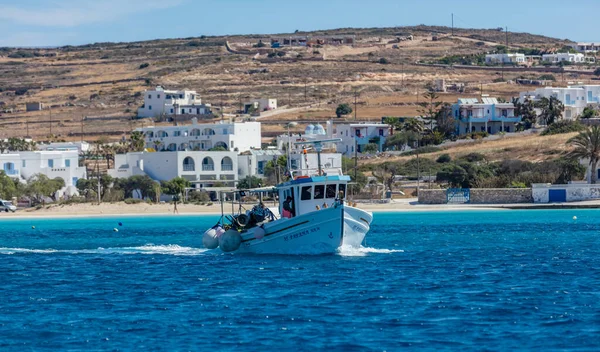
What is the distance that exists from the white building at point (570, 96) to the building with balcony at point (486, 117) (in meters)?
3.36

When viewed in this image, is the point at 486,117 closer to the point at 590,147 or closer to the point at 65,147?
the point at 590,147

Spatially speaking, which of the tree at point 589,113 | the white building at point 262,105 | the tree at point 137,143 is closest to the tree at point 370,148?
the tree at point 137,143

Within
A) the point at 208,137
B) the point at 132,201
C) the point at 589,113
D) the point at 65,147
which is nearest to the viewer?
the point at 132,201

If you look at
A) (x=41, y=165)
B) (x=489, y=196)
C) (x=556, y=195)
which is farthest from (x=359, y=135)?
(x=556, y=195)

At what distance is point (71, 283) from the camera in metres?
40.3

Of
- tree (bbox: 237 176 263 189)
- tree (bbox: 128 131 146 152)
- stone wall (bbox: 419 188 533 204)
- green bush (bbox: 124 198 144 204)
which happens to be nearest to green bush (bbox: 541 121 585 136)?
stone wall (bbox: 419 188 533 204)

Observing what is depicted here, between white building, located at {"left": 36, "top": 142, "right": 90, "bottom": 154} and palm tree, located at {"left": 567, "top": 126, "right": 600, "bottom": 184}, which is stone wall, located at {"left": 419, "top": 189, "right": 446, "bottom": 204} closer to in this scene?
palm tree, located at {"left": 567, "top": 126, "right": 600, "bottom": 184}

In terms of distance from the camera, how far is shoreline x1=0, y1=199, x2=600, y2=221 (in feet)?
308

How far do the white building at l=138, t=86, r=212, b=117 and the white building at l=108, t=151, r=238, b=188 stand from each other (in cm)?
4651

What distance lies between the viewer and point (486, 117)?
136875 mm

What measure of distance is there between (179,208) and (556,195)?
1336 inches

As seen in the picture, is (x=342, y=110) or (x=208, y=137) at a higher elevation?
(x=342, y=110)

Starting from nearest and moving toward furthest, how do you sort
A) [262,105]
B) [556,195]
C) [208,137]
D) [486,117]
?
[556,195] < [208,137] < [486,117] < [262,105]

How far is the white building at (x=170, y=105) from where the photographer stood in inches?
6481
